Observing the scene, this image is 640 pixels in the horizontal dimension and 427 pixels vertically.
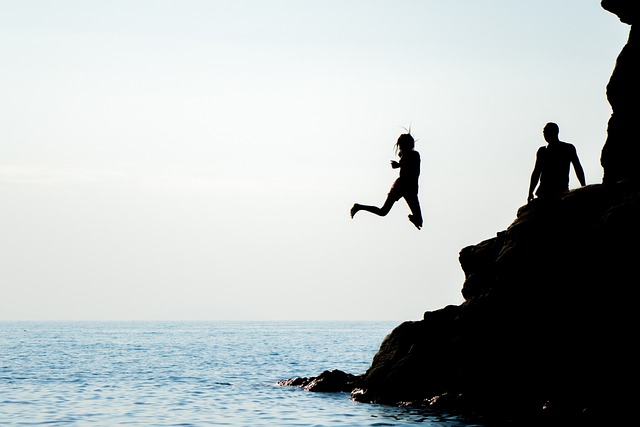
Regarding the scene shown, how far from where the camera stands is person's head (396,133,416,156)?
20.4 meters

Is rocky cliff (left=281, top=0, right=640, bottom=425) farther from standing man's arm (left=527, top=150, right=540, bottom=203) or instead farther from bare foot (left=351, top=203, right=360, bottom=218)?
bare foot (left=351, top=203, right=360, bottom=218)

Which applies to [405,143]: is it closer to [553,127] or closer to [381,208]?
[381,208]

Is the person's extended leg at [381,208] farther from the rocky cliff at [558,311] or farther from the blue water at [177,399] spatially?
the blue water at [177,399]

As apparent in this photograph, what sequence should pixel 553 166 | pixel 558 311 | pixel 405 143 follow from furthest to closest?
pixel 558 311 → pixel 553 166 → pixel 405 143

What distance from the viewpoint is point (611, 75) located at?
1088 inches

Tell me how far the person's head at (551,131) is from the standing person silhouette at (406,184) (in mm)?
4612

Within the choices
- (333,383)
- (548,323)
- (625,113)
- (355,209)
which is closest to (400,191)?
(355,209)

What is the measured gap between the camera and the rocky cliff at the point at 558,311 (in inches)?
→ 895

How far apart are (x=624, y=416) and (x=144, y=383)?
28148 mm

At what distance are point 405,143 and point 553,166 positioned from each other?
572cm

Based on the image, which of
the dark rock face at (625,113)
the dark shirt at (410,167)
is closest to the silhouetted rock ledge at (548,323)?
the dark rock face at (625,113)

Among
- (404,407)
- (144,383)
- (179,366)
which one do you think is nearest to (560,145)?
(404,407)

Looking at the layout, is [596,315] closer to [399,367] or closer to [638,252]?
[638,252]

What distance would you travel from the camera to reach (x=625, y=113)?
26.4 meters
